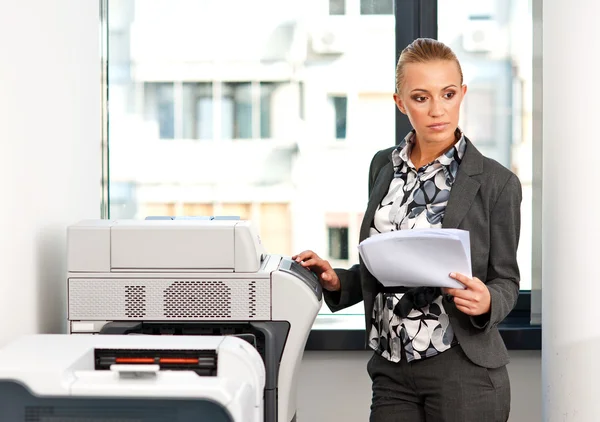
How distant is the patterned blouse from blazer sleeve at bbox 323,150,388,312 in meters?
0.09

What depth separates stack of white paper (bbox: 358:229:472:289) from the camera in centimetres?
149

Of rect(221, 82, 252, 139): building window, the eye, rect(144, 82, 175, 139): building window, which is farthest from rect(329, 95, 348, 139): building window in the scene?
the eye

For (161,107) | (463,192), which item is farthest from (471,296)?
(161,107)

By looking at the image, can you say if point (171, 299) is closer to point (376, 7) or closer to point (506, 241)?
point (506, 241)

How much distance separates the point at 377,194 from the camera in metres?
1.83

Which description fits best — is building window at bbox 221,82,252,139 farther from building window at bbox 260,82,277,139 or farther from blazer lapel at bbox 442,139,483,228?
blazer lapel at bbox 442,139,483,228

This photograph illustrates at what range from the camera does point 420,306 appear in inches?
66.7

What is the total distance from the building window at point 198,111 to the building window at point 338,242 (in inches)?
20.7

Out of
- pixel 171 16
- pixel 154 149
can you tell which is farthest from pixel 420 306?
pixel 171 16

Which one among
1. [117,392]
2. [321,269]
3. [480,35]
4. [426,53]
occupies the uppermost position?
[480,35]

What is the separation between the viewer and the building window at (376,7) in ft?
8.38

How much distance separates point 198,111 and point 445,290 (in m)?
1.29

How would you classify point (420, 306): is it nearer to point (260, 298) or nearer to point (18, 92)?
point (260, 298)

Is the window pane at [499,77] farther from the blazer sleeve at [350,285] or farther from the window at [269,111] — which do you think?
the blazer sleeve at [350,285]
